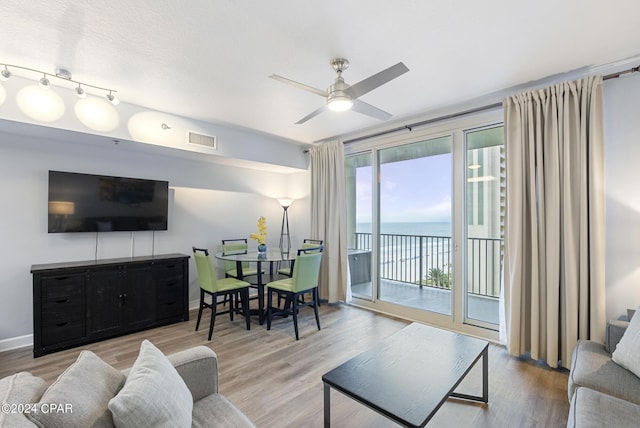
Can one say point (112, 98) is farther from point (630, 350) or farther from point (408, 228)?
point (630, 350)

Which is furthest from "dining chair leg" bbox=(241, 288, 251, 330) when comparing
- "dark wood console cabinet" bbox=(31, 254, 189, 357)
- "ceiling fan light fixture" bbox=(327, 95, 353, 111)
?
"ceiling fan light fixture" bbox=(327, 95, 353, 111)

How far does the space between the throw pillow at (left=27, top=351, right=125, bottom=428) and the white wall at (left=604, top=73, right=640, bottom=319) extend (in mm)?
3591

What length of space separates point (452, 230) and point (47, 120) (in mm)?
4350

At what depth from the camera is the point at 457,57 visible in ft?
7.73

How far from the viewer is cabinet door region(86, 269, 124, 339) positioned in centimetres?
313


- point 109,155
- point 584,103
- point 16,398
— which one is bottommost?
point 16,398

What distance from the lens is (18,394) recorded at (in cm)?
97

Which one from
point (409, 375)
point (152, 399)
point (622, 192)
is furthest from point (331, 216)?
point (152, 399)

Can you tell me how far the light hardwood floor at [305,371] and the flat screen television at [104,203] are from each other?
1313mm

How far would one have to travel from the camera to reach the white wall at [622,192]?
7.98 feet

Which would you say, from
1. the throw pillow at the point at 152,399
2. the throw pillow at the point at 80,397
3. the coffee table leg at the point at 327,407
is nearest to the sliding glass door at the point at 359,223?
the coffee table leg at the point at 327,407

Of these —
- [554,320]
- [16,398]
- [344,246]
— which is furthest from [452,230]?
[16,398]

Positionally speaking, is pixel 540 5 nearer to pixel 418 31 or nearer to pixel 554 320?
pixel 418 31

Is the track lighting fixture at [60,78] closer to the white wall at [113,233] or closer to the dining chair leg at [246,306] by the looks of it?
the white wall at [113,233]
